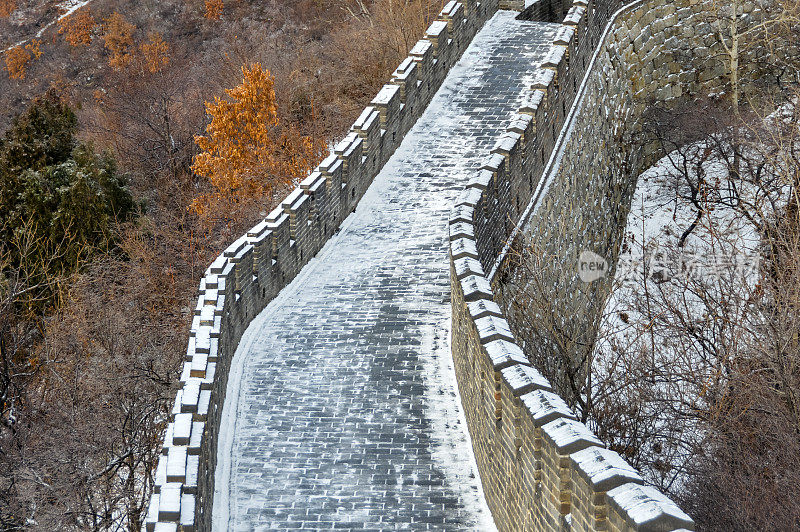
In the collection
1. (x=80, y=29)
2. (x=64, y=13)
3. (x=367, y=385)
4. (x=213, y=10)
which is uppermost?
(x=367, y=385)

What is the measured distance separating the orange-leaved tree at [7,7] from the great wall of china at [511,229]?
188 ft

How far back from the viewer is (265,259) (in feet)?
55.1

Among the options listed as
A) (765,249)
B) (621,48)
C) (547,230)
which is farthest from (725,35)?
(547,230)

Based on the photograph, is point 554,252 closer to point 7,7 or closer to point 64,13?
point 64,13

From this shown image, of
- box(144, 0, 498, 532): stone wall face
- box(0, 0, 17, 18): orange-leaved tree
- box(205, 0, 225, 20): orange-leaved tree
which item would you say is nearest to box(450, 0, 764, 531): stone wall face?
box(144, 0, 498, 532): stone wall face

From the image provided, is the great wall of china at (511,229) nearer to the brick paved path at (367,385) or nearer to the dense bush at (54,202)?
the brick paved path at (367,385)

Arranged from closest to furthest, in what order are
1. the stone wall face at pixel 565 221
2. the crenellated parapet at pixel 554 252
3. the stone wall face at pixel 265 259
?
the crenellated parapet at pixel 554 252, the stone wall face at pixel 565 221, the stone wall face at pixel 265 259

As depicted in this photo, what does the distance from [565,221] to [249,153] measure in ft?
55.2

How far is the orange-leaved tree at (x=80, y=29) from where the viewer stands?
6756 centimetres

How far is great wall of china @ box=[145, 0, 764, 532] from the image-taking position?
10.0m

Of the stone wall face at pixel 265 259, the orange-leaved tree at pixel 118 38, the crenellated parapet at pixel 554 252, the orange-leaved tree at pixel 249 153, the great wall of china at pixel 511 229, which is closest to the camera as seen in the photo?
the crenellated parapet at pixel 554 252

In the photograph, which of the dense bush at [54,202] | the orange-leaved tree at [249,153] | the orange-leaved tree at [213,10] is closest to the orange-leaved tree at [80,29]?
the orange-leaved tree at [213,10]

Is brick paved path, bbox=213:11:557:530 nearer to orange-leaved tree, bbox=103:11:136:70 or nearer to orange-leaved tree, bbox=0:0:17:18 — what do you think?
orange-leaved tree, bbox=103:11:136:70

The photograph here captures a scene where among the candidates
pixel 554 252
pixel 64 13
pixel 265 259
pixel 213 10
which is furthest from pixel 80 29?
pixel 265 259
